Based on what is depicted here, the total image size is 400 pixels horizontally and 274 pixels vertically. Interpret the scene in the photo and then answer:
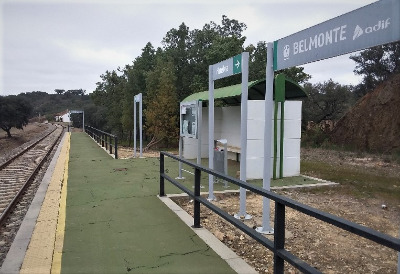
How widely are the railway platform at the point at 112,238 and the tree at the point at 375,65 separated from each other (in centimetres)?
2982

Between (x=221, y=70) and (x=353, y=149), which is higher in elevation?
(x=221, y=70)

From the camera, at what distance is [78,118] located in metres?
79.4

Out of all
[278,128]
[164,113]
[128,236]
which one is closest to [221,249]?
[128,236]

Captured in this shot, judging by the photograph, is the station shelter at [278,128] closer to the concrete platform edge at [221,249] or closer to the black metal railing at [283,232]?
the concrete platform edge at [221,249]

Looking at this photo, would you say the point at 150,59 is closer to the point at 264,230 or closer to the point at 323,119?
the point at 323,119

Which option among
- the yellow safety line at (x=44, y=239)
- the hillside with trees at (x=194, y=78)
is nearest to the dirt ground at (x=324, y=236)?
the yellow safety line at (x=44, y=239)

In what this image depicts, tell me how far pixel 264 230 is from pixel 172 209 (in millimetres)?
1564

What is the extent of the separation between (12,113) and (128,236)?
62.3m

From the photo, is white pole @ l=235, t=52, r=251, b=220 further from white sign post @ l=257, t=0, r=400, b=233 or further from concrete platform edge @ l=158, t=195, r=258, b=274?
concrete platform edge @ l=158, t=195, r=258, b=274

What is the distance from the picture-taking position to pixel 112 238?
458 centimetres

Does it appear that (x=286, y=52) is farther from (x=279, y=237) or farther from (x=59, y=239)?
(x=59, y=239)

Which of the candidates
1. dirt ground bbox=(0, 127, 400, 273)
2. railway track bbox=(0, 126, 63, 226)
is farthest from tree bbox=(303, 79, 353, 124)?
dirt ground bbox=(0, 127, 400, 273)

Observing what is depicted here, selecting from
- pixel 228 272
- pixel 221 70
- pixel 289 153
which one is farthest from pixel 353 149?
pixel 228 272

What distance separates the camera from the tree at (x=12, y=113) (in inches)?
2235
